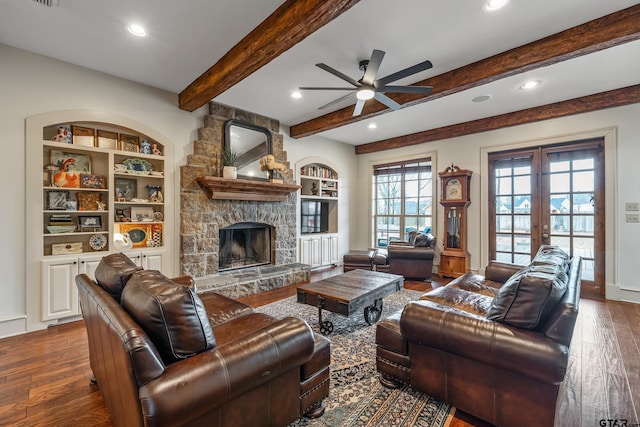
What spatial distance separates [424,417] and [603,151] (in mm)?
4781

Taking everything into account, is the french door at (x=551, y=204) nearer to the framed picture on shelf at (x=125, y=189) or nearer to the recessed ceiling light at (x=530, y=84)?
the recessed ceiling light at (x=530, y=84)

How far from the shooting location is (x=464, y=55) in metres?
3.07

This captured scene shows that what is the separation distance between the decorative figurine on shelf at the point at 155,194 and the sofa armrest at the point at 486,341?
12.0 feet

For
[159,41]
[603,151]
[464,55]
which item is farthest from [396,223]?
[159,41]

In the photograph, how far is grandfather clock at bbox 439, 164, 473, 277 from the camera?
5.26 m

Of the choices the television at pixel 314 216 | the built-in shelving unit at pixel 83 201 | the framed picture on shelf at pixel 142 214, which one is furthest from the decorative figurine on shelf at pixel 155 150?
the television at pixel 314 216

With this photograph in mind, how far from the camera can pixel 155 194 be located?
4027 millimetres

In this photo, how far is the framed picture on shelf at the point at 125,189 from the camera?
3.80 m

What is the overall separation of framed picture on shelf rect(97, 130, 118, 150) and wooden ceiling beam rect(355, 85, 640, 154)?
16.7ft

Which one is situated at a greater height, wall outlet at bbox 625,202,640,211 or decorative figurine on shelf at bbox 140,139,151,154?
decorative figurine on shelf at bbox 140,139,151,154

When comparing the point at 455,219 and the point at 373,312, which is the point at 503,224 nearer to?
the point at 455,219

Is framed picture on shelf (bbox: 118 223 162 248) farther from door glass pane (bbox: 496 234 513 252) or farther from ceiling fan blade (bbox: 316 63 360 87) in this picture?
door glass pane (bbox: 496 234 513 252)

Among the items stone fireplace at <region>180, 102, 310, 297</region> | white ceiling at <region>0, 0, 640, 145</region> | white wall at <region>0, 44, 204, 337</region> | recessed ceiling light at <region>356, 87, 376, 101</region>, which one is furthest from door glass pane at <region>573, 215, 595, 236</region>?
white wall at <region>0, 44, 204, 337</region>

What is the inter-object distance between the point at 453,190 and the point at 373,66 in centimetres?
354
